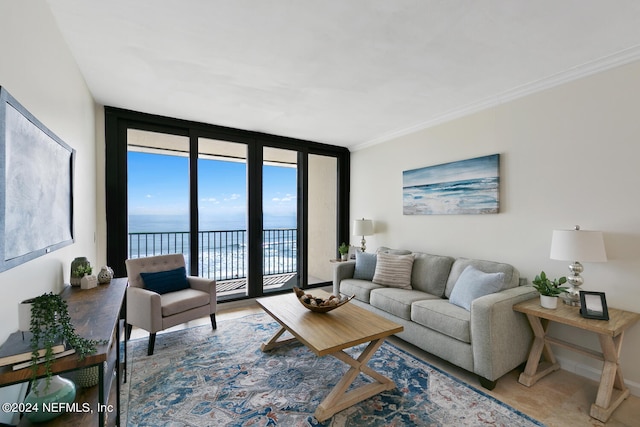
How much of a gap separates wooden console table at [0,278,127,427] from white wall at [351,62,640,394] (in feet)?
10.9

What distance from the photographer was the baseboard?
2170 mm

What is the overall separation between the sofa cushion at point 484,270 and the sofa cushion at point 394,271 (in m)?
0.46

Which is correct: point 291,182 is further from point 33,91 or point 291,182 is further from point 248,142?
point 33,91

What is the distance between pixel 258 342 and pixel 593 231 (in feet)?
10.1

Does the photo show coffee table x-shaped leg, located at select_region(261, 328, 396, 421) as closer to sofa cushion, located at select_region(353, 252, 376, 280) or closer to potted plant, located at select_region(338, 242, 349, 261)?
sofa cushion, located at select_region(353, 252, 376, 280)

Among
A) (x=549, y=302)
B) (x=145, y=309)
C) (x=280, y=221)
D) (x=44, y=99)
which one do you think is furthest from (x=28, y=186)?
(x=280, y=221)

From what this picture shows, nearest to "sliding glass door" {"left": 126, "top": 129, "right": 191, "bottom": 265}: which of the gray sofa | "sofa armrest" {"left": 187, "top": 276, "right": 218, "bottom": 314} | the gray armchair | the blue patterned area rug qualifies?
the gray armchair

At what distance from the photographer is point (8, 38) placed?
1.23m

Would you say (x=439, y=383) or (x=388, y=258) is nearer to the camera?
(x=439, y=383)

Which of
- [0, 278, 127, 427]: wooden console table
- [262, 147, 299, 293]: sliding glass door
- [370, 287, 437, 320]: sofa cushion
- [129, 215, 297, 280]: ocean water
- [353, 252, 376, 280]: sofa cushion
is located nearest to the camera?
[0, 278, 127, 427]: wooden console table

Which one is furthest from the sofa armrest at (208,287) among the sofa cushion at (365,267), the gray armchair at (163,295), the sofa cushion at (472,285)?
the sofa cushion at (472,285)

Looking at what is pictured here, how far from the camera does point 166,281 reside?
3148mm

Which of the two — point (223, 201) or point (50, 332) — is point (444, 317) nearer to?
point (50, 332)

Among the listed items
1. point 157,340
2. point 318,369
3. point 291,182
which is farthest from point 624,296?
point 291,182
